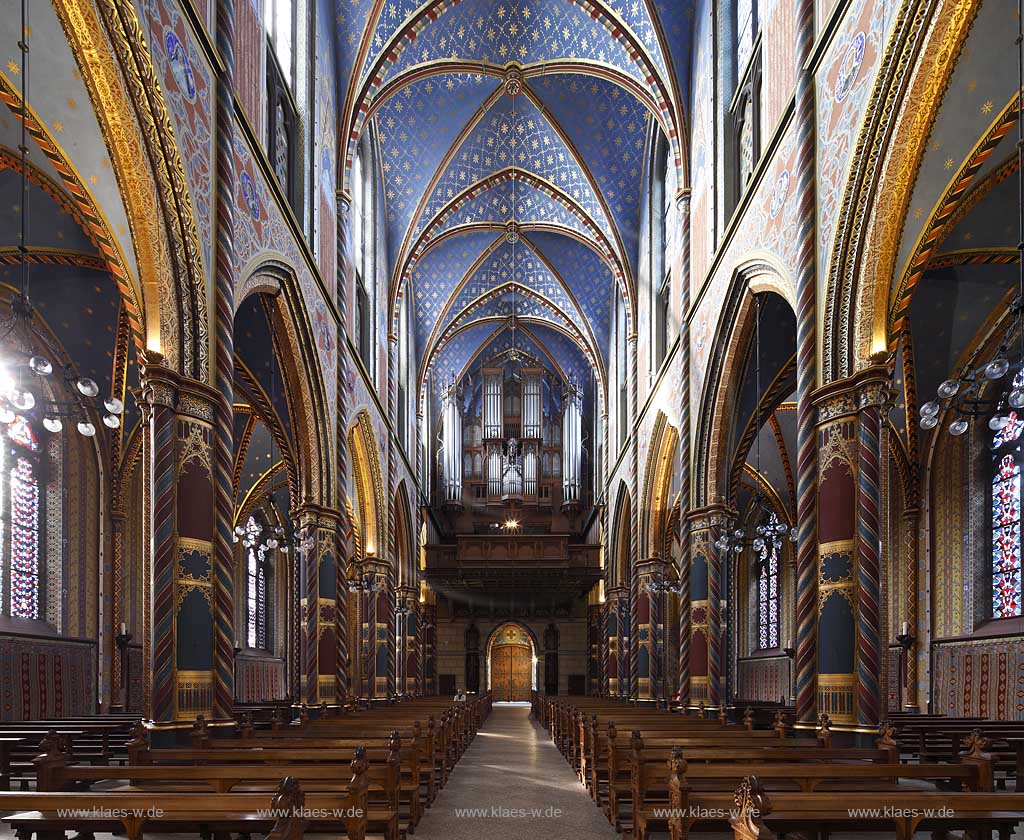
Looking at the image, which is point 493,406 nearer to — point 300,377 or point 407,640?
point 407,640

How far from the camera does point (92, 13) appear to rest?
9062 millimetres

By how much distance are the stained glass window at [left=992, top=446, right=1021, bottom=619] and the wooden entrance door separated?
28.5 m

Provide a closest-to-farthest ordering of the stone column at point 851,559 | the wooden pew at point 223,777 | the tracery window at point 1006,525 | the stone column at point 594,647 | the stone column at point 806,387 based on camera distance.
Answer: the wooden pew at point 223,777 → the stone column at point 851,559 → the stone column at point 806,387 → the tracery window at point 1006,525 → the stone column at point 594,647

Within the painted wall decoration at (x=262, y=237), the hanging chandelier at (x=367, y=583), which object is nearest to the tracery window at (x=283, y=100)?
the painted wall decoration at (x=262, y=237)

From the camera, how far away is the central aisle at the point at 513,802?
9531mm

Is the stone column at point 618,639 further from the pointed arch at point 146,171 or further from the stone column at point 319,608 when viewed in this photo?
the pointed arch at point 146,171

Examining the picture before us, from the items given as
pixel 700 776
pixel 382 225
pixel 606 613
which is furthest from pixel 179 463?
pixel 606 613

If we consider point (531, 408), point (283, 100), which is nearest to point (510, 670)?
point (531, 408)

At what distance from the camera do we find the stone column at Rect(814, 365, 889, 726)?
10422 millimetres

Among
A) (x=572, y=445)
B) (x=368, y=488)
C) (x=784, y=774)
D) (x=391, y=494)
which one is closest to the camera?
(x=784, y=774)

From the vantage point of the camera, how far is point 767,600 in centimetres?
3172

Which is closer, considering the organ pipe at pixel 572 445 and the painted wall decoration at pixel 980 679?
the painted wall decoration at pixel 980 679

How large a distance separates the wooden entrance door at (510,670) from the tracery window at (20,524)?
28.0m

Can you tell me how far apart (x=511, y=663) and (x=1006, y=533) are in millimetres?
29492
